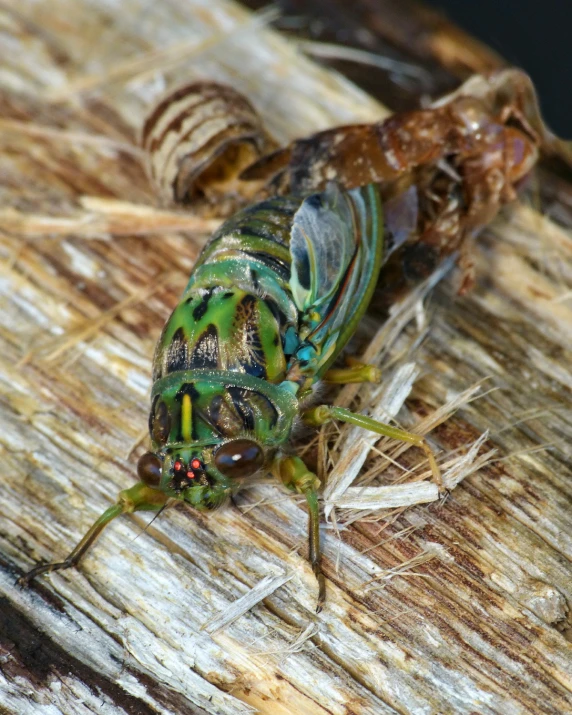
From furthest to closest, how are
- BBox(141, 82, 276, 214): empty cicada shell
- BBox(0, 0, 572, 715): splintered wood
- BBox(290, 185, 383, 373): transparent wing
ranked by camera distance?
BBox(141, 82, 276, 214): empty cicada shell < BBox(290, 185, 383, 373): transparent wing < BBox(0, 0, 572, 715): splintered wood

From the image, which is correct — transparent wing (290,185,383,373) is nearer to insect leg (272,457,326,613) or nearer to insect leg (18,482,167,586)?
insect leg (272,457,326,613)

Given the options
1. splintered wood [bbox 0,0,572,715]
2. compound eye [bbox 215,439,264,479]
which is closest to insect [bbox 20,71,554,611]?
compound eye [bbox 215,439,264,479]

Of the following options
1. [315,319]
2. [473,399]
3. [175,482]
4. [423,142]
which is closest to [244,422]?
[175,482]

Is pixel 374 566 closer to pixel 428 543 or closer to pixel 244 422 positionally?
pixel 428 543

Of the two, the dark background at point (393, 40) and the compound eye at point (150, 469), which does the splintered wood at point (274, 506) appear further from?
the dark background at point (393, 40)

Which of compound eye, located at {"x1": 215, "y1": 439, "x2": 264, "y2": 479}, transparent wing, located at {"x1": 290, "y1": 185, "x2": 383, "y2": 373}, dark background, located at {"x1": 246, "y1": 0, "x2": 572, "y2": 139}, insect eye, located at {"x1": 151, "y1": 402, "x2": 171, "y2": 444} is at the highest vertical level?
dark background, located at {"x1": 246, "y1": 0, "x2": 572, "y2": 139}

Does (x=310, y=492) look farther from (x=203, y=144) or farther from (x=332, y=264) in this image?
(x=203, y=144)

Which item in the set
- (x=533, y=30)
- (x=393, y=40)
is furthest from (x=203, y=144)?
(x=533, y=30)
